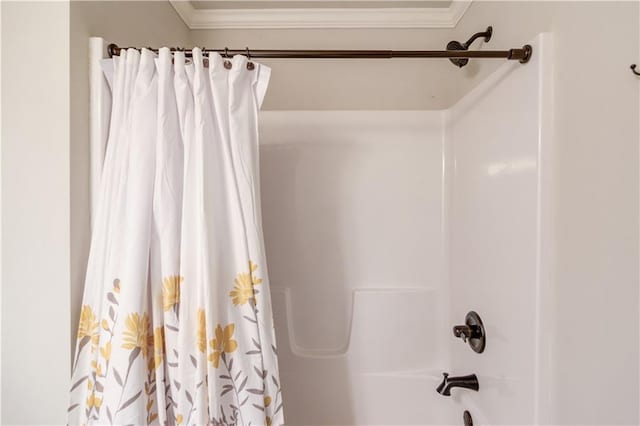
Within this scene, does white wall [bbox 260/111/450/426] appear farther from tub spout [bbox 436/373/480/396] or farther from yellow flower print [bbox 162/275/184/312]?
yellow flower print [bbox 162/275/184/312]

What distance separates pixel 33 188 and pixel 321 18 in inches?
54.0

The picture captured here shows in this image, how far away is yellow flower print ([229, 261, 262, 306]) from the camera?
0.87 meters

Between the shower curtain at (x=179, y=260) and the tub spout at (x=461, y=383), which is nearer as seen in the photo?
the shower curtain at (x=179, y=260)

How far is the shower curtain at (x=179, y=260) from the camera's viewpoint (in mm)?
827

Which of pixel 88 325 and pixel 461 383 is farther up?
pixel 88 325

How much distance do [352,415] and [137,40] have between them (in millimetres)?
1717

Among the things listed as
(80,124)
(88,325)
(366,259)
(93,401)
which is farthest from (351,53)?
(93,401)

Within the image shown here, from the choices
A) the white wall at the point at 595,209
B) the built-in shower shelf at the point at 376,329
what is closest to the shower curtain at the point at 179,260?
the built-in shower shelf at the point at 376,329

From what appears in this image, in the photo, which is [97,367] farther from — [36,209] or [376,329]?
[376,329]

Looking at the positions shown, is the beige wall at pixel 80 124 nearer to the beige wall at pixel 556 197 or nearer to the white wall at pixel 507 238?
the beige wall at pixel 556 197

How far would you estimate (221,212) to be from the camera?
898 millimetres

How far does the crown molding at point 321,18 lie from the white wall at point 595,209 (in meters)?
0.83

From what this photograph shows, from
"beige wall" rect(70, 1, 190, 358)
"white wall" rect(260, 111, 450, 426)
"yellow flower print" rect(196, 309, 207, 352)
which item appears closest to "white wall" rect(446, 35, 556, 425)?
"white wall" rect(260, 111, 450, 426)

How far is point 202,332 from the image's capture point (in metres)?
0.83
